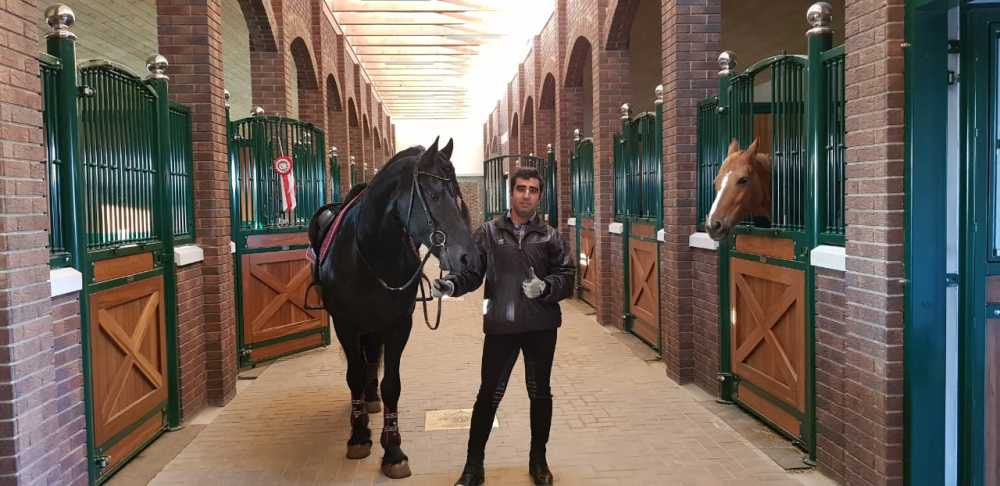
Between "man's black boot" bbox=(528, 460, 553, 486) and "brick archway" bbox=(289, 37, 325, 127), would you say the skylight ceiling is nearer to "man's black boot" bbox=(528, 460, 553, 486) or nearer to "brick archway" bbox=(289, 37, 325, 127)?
"brick archway" bbox=(289, 37, 325, 127)

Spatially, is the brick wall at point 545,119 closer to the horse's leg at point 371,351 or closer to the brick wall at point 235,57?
the brick wall at point 235,57

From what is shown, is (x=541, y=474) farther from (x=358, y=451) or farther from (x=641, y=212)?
(x=641, y=212)

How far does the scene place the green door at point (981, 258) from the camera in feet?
10.3

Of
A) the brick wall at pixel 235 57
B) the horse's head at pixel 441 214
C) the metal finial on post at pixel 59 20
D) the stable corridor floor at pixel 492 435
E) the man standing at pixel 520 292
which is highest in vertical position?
the brick wall at pixel 235 57

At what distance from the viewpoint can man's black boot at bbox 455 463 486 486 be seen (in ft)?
12.3

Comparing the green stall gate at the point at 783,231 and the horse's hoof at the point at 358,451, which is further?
the horse's hoof at the point at 358,451

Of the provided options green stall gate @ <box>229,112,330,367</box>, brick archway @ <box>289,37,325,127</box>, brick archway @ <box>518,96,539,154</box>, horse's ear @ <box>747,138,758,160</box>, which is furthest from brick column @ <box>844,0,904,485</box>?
brick archway @ <box>518,96,539,154</box>

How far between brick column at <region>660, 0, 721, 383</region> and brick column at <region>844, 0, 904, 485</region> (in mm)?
2283

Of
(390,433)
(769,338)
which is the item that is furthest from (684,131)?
(390,433)

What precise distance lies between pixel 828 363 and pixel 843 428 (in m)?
0.36

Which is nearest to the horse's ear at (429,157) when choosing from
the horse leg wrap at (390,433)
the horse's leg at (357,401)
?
the horse's leg at (357,401)

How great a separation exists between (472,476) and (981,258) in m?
2.67

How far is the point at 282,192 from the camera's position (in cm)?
718

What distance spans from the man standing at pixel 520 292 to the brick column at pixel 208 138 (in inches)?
117
